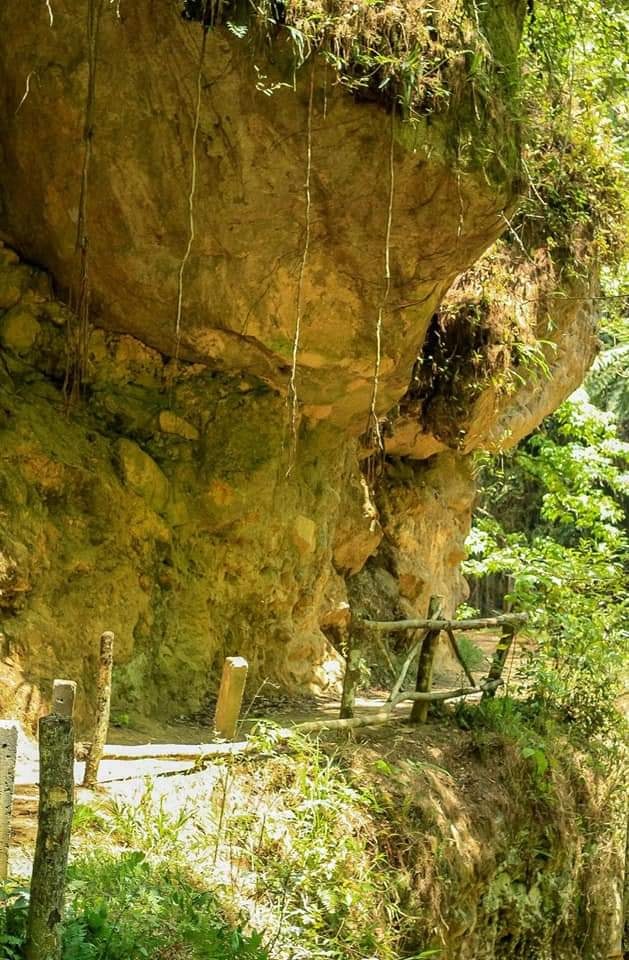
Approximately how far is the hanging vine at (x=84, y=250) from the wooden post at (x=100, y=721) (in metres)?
2.58

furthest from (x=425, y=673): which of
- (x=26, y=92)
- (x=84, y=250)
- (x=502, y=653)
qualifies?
(x=26, y=92)

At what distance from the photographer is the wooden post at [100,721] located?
5.57 meters

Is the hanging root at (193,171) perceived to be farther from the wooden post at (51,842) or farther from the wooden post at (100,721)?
the wooden post at (51,842)

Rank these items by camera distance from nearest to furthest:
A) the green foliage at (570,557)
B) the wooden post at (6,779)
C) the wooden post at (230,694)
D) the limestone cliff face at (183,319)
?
the wooden post at (6,779), the wooden post at (230,694), the limestone cliff face at (183,319), the green foliage at (570,557)

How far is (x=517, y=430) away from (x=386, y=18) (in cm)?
663

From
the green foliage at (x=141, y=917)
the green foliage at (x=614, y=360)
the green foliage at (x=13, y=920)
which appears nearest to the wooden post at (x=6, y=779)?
the green foliage at (x=13, y=920)

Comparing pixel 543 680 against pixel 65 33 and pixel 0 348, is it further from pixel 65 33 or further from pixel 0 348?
pixel 65 33

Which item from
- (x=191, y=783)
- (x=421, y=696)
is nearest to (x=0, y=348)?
(x=191, y=783)

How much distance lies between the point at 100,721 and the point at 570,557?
835 centimetres

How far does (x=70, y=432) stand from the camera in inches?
298

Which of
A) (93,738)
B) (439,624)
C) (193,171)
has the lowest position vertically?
(93,738)

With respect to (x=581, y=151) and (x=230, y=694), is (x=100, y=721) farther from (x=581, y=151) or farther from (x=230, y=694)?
(x=581, y=151)

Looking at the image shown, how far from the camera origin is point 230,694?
20.6ft

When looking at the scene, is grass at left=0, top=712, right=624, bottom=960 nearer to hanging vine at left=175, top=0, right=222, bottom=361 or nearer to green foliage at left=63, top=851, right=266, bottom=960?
green foliage at left=63, top=851, right=266, bottom=960
